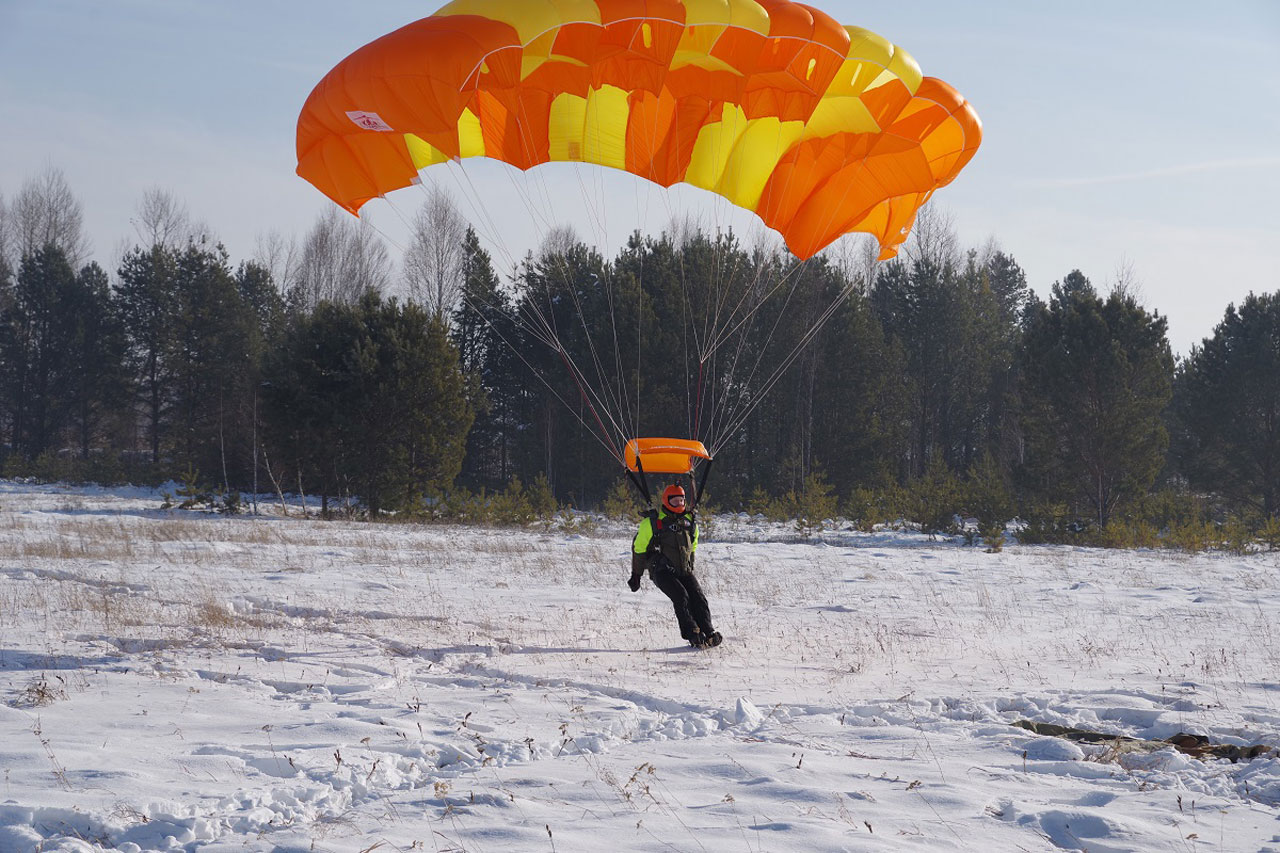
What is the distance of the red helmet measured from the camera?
750 centimetres

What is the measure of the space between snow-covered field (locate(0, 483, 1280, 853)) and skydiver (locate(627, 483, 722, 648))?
0.29 meters

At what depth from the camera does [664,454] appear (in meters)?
7.91

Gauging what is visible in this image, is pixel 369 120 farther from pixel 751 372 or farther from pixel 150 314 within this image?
pixel 150 314

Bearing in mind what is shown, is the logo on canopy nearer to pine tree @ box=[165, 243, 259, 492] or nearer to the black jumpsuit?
the black jumpsuit

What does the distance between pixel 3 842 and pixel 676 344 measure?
2693cm

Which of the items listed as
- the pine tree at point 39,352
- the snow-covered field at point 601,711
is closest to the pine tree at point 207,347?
the pine tree at point 39,352

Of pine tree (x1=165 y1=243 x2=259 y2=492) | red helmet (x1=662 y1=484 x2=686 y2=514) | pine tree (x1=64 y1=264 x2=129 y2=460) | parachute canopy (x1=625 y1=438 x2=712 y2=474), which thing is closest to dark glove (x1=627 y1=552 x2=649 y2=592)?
red helmet (x1=662 y1=484 x2=686 y2=514)

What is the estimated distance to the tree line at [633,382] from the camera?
20375 millimetres

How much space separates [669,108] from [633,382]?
19.5 metres

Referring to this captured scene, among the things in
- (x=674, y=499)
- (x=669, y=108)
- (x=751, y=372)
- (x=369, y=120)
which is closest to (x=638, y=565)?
(x=674, y=499)

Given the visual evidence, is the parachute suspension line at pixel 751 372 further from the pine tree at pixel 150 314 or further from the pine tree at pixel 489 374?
the pine tree at pixel 150 314

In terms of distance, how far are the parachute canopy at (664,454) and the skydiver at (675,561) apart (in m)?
0.38

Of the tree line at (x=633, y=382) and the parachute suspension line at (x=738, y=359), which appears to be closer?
the parachute suspension line at (x=738, y=359)

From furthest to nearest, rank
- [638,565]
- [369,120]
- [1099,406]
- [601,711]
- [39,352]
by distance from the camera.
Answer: [39,352] < [1099,406] < [638,565] < [369,120] < [601,711]
